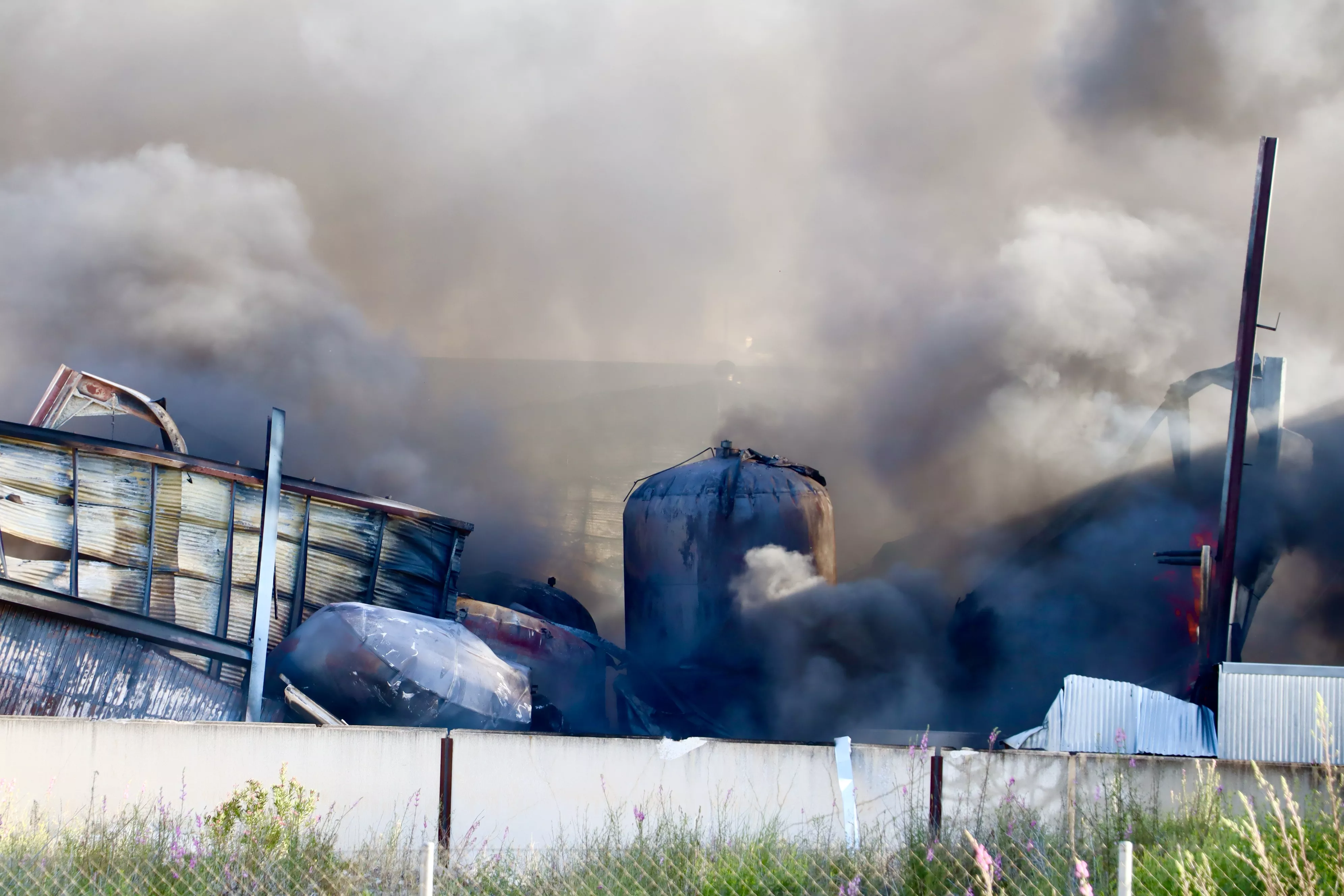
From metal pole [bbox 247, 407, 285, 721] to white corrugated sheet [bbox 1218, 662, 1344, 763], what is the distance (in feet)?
34.1

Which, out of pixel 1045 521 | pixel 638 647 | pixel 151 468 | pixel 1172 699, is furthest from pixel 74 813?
pixel 1045 521

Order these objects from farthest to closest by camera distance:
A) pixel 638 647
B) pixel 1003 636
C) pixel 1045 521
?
pixel 1045 521, pixel 638 647, pixel 1003 636

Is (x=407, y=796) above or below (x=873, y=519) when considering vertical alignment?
below

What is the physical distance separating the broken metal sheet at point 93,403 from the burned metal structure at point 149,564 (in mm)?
20

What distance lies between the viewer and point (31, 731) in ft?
24.7

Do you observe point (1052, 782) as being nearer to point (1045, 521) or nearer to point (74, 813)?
point (74, 813)

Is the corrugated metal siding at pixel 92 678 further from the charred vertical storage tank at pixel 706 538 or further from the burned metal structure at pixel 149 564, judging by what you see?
the charred vertical storage tank at pixel 706 538

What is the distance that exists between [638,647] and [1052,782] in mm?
11488

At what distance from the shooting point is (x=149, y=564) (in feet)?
42.2

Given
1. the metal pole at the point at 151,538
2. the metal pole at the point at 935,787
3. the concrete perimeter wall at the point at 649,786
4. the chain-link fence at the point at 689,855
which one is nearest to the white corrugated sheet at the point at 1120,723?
the chain-link fence at the point at 689,855

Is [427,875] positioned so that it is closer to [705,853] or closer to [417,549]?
[705,853]

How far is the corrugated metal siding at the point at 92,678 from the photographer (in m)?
11.3

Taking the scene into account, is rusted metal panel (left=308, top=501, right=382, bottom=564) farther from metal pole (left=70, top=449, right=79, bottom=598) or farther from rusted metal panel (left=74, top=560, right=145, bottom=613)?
metal pole (left=70, top=449, right=79, bottom=598)

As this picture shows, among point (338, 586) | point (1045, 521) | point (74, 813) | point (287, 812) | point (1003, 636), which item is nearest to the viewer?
point (287, 812)
